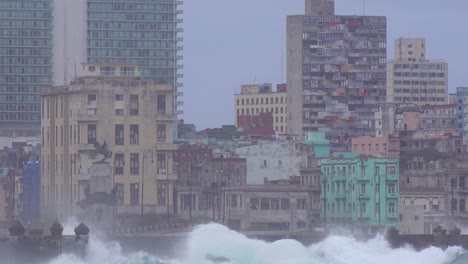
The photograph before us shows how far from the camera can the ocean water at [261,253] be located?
275ft

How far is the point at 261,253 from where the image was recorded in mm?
88500

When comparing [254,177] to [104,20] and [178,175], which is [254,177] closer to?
[178,175]

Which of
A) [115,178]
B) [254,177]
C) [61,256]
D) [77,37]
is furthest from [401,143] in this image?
[61,256]

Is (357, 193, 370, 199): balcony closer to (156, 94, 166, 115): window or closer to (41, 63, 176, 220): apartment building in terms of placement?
(41, 63, 176, 220): apartment building

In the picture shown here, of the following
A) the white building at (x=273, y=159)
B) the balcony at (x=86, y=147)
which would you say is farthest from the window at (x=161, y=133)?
the white building at (x=273, y=159)

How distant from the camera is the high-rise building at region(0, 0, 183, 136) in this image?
19338cm

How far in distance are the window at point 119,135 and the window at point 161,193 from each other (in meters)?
3.25

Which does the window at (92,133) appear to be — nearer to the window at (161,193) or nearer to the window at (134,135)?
the window at (134,135)

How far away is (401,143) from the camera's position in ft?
561

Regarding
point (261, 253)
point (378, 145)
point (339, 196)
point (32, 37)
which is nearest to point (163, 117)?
point (339, 196)

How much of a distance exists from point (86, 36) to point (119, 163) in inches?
2741

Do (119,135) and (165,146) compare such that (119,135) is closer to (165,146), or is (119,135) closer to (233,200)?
(165,146)

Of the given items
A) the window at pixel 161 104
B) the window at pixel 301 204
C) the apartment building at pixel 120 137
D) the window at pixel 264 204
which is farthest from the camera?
the window at pixel 264 204

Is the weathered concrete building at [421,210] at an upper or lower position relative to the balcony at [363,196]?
lower
